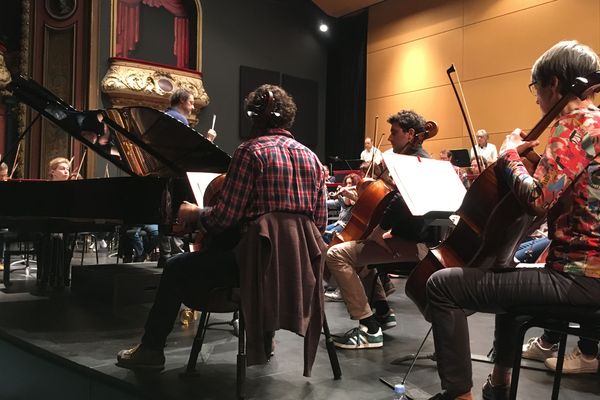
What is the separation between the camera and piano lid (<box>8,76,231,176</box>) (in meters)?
2.95

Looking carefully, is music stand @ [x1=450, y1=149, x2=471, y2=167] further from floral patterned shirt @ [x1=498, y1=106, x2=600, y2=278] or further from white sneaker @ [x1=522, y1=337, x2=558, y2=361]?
floral patterned shirt @ [x1=498, y1=106, x2=600, y2=278]

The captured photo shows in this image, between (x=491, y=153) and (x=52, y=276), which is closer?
(x=52, y=276)

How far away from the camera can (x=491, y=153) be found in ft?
25.7

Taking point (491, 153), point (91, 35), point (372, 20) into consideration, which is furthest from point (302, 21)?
point (491, 153)

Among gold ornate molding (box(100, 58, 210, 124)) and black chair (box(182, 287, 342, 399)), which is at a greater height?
gold ornate molding (box(100, 58, 210, 124))

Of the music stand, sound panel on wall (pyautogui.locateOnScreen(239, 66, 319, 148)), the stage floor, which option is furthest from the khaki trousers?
sound panel on wall (pyautogui.locateOnScreen(239, 66, 319, 148))

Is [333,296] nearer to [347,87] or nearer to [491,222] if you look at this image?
[491,222]

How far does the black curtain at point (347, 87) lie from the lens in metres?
11.2

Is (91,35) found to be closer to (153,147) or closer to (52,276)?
(52,276)

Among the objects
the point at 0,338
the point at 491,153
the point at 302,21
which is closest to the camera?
the point at 0,338

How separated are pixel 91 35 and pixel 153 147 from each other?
22.3 ft

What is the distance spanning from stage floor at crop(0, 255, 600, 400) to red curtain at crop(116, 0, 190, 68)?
650cm

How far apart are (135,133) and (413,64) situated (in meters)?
7.79

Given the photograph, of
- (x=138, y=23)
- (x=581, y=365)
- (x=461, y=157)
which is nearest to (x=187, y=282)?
(x=581, y=365)
